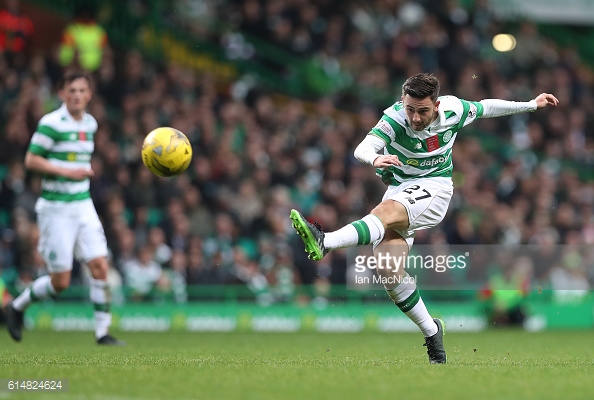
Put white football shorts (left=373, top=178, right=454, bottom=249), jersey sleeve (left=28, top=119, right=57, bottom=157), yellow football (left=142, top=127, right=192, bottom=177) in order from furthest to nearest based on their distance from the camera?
jersey sleeve (left=28, top=119, right=57, bottom=157) → yellow football (left=142, top=127, right=192, bottom=177) → white football shorts (left=373, top=178, right=454, bottom=249)

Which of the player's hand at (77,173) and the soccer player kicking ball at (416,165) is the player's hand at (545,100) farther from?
the player's hand at (77,173)

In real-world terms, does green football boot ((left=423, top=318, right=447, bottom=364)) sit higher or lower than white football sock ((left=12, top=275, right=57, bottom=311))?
lower

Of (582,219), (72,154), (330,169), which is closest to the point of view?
(72,154)

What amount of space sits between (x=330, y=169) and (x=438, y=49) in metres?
5.02

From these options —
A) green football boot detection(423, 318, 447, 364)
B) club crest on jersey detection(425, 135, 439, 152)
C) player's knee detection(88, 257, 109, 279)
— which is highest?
club crest on jersey detection(425, 135, 439, 152)

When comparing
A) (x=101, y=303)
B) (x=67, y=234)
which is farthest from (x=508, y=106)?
(x=101, y=303)

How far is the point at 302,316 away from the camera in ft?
53.5

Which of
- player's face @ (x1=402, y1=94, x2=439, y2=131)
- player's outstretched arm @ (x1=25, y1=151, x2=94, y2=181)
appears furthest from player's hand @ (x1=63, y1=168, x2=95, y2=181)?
player's face @ (x1=402, y1=94, x2=439, y2=131)

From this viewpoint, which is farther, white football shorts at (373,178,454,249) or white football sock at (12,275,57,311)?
white football sock at (12,275,57,311)

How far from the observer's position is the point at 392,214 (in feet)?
26.6

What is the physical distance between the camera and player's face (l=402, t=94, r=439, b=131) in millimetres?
8031

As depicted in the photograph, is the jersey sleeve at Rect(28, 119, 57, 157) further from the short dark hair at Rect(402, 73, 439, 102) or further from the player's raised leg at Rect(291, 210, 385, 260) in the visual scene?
the short dark hair at Rect(402, 73, 439, 102)

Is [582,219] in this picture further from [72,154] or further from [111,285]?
[72,154]

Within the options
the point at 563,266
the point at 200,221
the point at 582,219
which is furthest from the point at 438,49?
the point at 200,221
